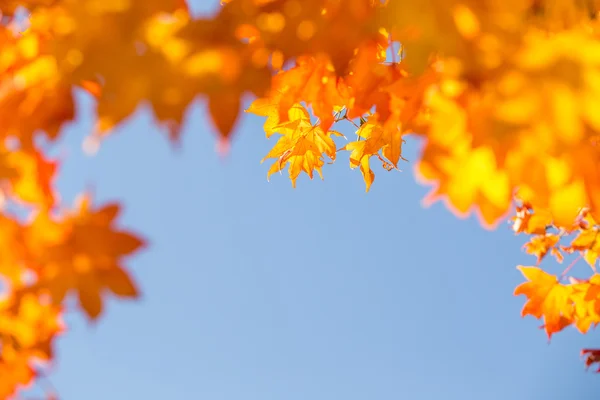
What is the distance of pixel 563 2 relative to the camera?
127 centimetres

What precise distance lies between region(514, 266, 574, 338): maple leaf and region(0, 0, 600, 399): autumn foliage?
1000 millimetres

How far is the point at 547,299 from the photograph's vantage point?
2203 mm

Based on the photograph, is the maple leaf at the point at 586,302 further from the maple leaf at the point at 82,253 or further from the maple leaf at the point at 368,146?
the maple leaf at the point at 82,253

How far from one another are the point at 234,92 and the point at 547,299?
5.39 ft

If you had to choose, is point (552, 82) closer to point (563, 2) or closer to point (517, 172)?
point (517, 172)

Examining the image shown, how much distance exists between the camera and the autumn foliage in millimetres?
1031

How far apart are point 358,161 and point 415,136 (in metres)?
1.00

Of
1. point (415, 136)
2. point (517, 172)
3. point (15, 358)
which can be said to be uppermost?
point (415, 136)

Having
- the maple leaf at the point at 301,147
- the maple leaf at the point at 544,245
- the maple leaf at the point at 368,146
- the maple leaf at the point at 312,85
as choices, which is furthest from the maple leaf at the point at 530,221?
the maple leaf at the point at 312,85

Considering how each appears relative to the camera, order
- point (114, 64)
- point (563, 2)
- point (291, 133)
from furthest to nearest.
Answer: point (291, 133) < point (563, 2) < point (114, 64)

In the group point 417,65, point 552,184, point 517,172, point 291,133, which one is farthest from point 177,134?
point 291,133

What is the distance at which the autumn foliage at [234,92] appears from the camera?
103cm

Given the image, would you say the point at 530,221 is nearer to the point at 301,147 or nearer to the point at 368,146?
the point at 368,146

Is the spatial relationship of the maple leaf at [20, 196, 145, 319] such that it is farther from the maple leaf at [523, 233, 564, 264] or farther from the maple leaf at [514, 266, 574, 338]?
the maple leaf at [523, 233, 564, 264]
